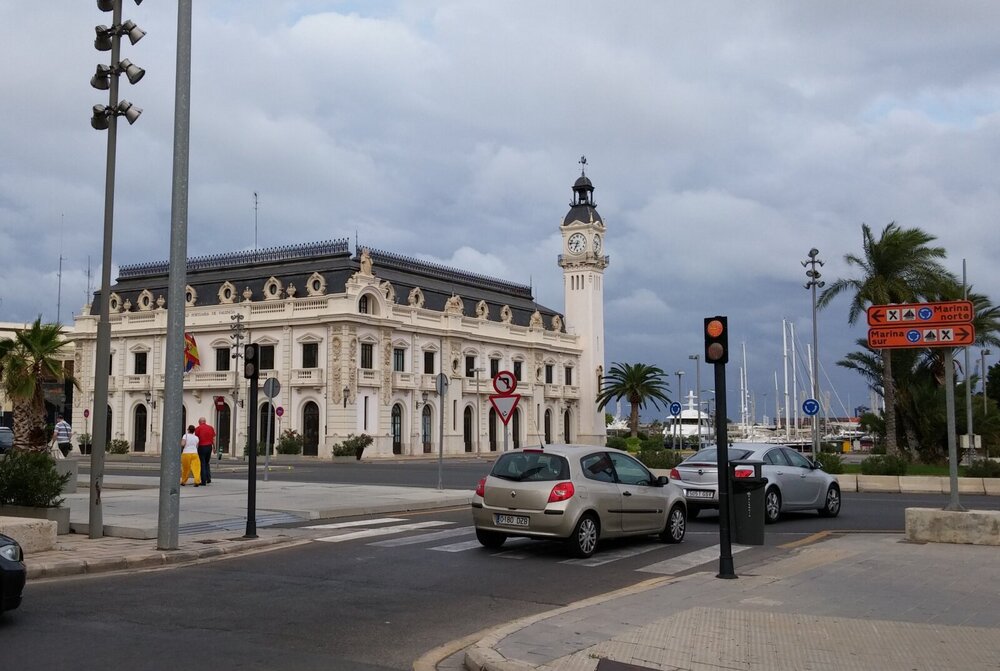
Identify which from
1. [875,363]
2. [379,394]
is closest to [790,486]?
[875,363]

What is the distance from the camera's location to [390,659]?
23.6ft

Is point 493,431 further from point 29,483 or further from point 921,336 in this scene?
point 921,336

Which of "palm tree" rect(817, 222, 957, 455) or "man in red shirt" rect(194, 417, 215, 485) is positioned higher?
"palm tree" rect(817, 222, 957, 455)

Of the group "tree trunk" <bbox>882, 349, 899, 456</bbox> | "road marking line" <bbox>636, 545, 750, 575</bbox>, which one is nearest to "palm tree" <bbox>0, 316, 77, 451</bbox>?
"road marking line" <bbox>636, 545, 750, 575</bbox>

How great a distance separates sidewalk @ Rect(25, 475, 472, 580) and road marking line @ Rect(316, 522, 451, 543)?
52 cm

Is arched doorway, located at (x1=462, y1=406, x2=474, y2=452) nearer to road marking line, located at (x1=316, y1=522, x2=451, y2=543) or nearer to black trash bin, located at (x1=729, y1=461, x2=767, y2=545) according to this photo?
road marking line, located at (x1=316, y1=522, x2=451, y2=543)

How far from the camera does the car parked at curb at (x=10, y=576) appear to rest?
25.6ft

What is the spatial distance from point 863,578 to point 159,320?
204 feet

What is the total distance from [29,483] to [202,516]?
395cm

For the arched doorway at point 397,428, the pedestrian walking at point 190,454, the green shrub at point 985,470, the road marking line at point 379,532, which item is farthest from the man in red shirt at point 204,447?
the arched doorway at point 397,428

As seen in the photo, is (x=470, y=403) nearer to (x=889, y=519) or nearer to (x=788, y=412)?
(x=788, y=412)

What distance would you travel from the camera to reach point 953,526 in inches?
531

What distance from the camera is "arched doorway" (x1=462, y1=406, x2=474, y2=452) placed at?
6906cm

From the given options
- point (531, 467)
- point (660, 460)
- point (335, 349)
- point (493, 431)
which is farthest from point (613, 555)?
point (493, 431)
